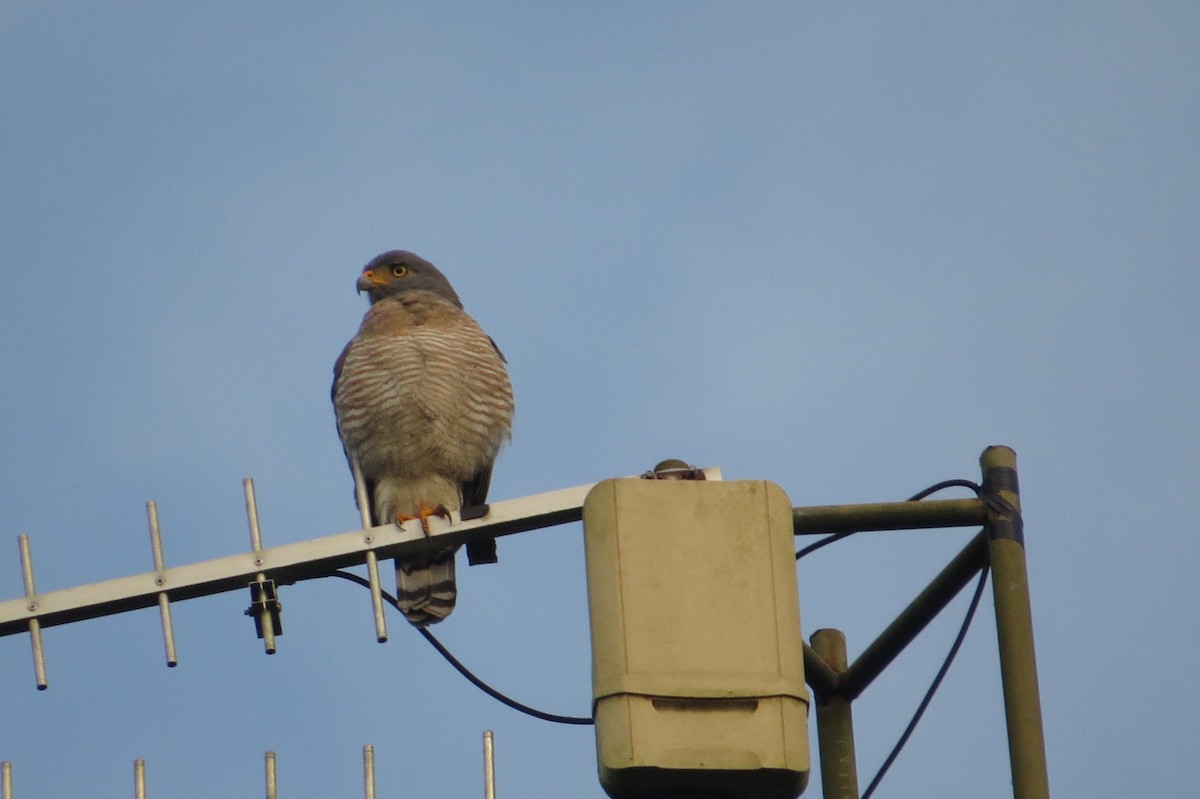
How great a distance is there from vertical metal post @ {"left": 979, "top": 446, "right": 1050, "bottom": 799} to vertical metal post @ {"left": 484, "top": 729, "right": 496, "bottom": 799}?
1.18 m

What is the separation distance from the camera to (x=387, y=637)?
4.61 meters

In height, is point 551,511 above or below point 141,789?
above

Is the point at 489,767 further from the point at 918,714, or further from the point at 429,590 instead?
the point at 429,590

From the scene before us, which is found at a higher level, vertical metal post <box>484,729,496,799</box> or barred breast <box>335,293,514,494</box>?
barred breast <box>335,293,514,494</box>

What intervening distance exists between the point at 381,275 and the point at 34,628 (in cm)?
555

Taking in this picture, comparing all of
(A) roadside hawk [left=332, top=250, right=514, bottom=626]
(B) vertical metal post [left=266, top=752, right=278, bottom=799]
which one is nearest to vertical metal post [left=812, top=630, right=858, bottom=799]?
(B) vertical metal post [left=266, top=752, right=278, bottom=799]

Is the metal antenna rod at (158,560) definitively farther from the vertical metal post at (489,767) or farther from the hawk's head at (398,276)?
the hawk's head at (398,276)

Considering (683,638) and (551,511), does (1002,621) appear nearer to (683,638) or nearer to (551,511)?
(683,638)

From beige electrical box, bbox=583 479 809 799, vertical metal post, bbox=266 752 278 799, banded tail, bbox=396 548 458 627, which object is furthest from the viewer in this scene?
banded tail, bbox=396 548 458 627

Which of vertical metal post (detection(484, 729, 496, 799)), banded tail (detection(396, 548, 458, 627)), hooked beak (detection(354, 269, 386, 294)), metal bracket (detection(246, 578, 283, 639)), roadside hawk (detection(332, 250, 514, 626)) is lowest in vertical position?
vertical metal post (detection(484, 729, 496, 799))

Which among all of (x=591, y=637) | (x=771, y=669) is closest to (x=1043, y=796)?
(x=771, y=669)

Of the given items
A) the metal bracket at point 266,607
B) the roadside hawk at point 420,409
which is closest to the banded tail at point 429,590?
the roadside hawk at point 420,409

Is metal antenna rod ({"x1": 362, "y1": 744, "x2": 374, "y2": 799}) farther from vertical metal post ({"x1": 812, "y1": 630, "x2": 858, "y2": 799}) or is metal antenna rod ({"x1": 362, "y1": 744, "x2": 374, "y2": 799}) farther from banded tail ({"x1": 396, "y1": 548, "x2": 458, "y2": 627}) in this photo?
banded tail ({"x1": 396, "y1": 548, "x2": 458, "y2": 627})

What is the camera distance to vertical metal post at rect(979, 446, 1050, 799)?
3.58 m
